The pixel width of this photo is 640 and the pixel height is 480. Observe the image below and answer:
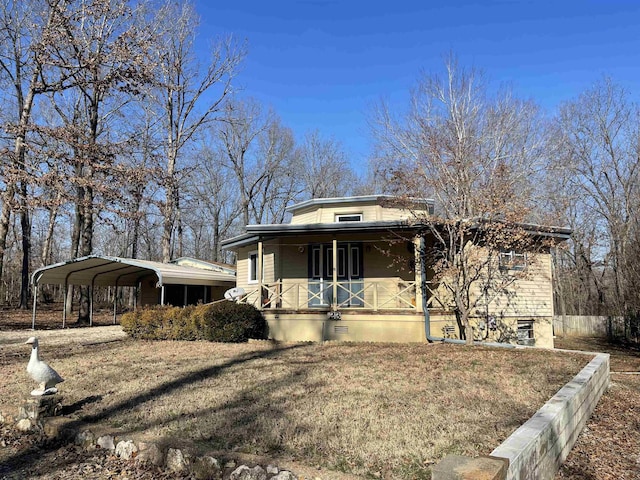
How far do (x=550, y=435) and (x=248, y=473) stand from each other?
9.06ft

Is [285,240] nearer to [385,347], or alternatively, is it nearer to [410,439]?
[385,347]

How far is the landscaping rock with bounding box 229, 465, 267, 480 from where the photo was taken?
367 cm

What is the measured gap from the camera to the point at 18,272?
128 ft

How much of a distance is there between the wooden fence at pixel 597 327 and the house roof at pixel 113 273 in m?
18.1

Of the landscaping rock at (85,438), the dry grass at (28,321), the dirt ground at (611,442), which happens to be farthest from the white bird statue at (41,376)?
the dry grass at (28,321)

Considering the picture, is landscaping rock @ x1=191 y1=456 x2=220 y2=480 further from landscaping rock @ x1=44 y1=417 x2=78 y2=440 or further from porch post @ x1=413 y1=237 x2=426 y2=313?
porch post @ x1=413 y1=237 x2=426 y2=313

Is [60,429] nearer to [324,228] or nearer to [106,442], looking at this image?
[106,442]

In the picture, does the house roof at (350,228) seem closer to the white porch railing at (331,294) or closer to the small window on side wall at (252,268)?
the white porch railing at (331,294)

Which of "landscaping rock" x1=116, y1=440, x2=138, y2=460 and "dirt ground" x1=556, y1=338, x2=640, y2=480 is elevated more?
"landscaping rock" x1=116, y1=440, x2=138, y2=460

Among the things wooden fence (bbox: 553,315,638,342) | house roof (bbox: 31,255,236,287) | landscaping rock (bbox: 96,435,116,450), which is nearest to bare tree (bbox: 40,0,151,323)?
house roof (bbox: 31,255,236,287)

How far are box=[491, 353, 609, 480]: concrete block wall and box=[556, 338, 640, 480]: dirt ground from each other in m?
0.11

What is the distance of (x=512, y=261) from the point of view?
13719 mm

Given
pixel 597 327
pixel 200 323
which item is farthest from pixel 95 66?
pixel 597 327

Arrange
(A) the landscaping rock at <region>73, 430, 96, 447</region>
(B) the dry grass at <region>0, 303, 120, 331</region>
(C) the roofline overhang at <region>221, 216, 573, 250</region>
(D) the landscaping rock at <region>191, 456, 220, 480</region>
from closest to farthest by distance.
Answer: (D) the landscaping rock at <region>191, 456, 220, 480</region>
(A) the landscaping rock at <region>73, 430, 96, 447</region>
(C) the roofline overhang at <region>221, 216, 573, 250</region>
(B) the dry grass at <region>0, 303, 120, 331</region>
